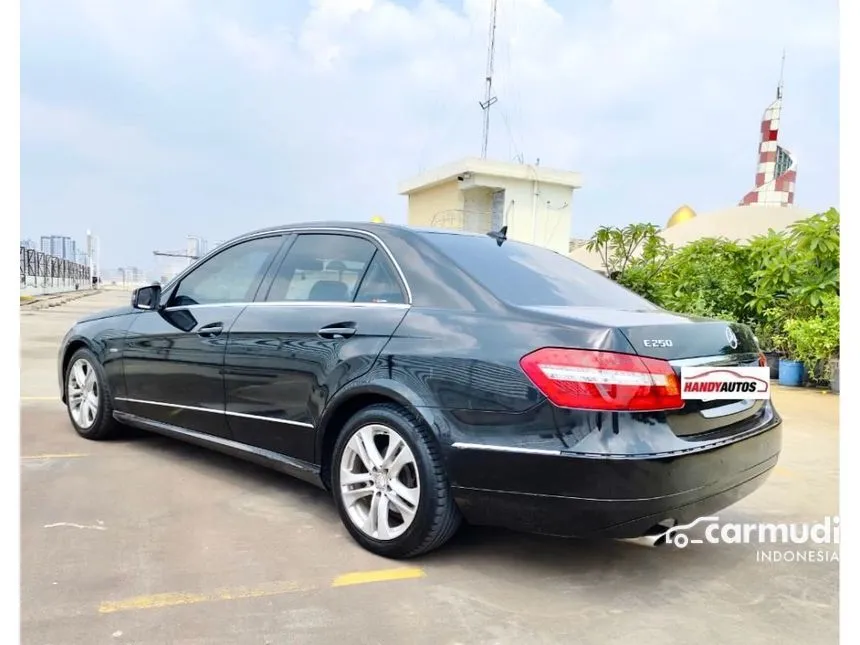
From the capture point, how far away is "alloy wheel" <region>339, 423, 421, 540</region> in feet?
9.46

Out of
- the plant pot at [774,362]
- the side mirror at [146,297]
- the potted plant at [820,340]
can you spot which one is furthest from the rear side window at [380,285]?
the plant pot at [774,362]

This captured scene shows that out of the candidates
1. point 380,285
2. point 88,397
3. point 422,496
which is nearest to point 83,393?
point 88,397

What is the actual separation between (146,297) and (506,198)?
823 inches

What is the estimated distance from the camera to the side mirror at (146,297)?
14.6 feet

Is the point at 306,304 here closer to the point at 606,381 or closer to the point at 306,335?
the point at 306,335

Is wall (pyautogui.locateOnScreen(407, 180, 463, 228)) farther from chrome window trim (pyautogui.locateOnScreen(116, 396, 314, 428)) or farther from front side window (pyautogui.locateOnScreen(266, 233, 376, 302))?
front side window (pyautogui.locateOnScreen(266, 233, 376, 302))

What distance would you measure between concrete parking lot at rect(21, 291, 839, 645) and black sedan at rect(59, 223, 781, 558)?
0.27 meters

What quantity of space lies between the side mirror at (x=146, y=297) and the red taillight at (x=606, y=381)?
2.99 m

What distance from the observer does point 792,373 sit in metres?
9.06

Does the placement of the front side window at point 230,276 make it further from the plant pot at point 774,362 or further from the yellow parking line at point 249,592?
the plant pot at point 774,362

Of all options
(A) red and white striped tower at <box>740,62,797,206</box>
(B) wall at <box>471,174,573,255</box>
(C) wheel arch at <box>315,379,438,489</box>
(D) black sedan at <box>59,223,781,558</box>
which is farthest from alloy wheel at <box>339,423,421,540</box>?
(A) red and white striped tower at <box>740,62,797,206</box>

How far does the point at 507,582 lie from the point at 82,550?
73.6 inches

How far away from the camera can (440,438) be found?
2.74 m

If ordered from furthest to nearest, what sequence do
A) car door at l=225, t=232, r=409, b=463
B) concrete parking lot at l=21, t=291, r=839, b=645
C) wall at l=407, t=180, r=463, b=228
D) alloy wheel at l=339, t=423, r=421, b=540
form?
wall at l=407, t=180, r=463, b=228 < car door at l=225, t=232, r=409, b=463 < alloy wheel at l=339, t=423, r=421, b=540 < concrete parking lot at l=21, t=291, r=839, b=645
